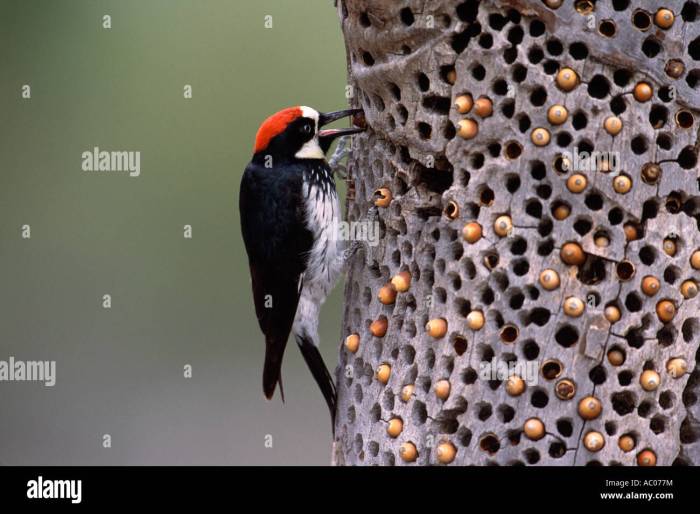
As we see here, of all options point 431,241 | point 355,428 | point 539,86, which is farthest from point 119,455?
point 539,86

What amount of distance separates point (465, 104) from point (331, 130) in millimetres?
1064

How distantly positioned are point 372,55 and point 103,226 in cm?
487

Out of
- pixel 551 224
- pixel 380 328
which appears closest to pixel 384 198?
pixel 380 328

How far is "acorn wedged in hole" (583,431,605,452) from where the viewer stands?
348 centimetres

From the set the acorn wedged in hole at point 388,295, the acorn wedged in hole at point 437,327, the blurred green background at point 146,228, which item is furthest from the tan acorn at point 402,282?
the blurred green background at point 146,228

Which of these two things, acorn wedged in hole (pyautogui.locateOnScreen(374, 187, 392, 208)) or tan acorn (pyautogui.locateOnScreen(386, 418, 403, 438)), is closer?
tan acorn (pyautogui.locateOnScreen(386, 418, 403, 438))

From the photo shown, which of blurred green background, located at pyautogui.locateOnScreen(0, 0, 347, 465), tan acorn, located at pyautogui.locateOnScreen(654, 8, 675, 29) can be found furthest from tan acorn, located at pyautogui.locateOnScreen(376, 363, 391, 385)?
blurred green background, located at pyautogui.locateOnScreen(0, 0, 347, 465)

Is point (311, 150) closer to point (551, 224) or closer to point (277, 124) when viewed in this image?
point (277, 124)

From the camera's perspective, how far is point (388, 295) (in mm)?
4055

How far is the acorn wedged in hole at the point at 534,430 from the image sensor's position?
353 cm

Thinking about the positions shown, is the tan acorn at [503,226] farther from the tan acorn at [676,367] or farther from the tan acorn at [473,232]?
the tan acorn at [676,367]

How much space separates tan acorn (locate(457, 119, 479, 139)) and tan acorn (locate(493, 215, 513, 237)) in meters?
0.31

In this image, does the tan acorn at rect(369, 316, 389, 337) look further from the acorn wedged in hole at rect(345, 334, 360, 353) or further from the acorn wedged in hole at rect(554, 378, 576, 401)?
the acorn wedged in hole at rect(554, 378, 576, 401)

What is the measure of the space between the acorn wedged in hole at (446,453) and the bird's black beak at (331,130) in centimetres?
133
